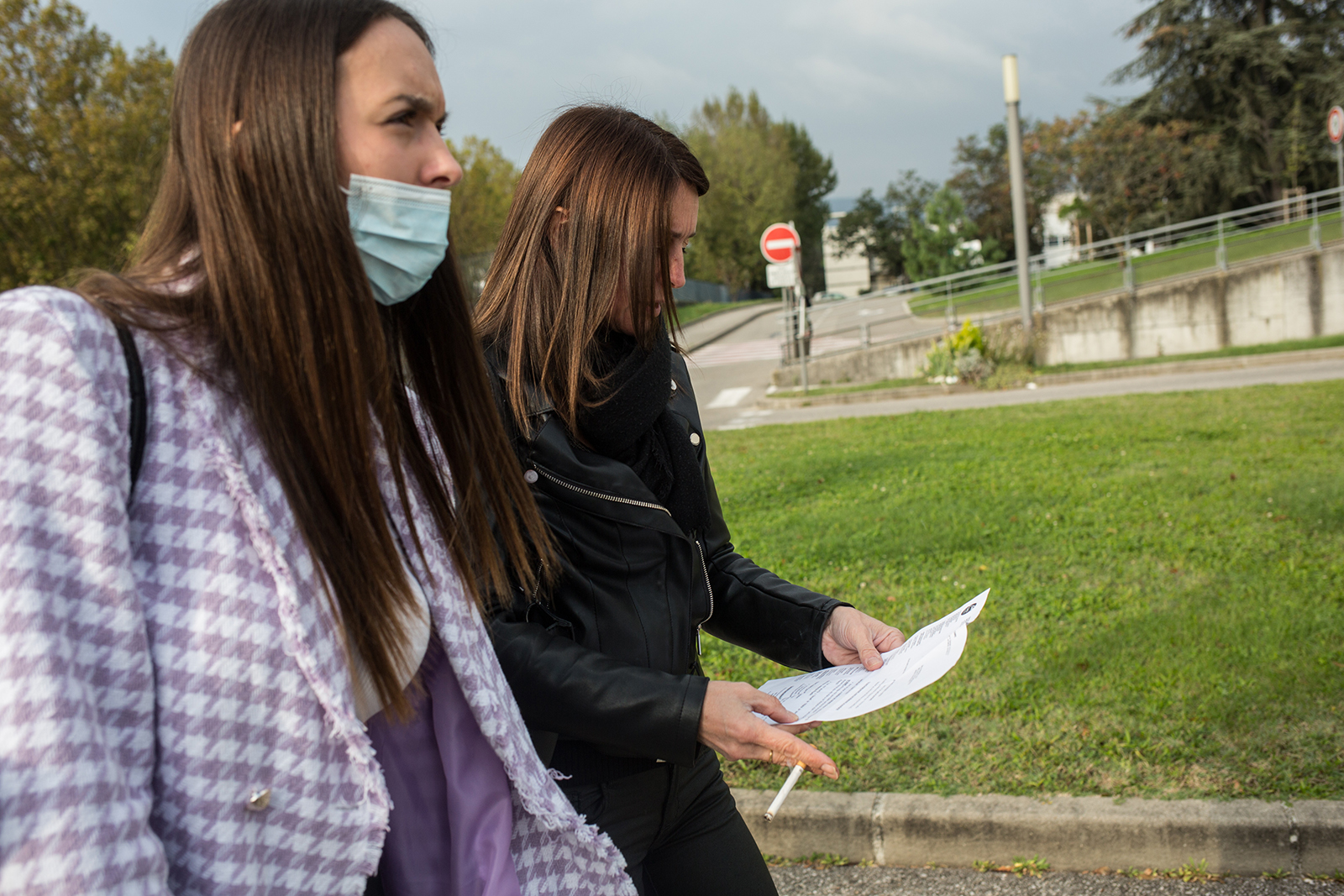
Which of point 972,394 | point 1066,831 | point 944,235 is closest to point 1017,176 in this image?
point 972,394

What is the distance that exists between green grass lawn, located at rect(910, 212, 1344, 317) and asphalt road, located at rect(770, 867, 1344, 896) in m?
18.4

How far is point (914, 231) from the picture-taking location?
59.5m

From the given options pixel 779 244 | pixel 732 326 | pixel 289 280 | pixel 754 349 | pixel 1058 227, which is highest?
pixel 1058 227

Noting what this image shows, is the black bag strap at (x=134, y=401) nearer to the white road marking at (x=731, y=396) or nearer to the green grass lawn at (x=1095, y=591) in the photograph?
the green grass lawn at (x=1095, y=591)

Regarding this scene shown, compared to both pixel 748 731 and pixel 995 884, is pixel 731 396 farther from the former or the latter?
pixel 748 731

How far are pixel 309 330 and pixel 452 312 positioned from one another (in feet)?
0.99

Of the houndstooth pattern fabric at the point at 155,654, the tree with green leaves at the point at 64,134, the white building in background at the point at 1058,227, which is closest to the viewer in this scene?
the houndstooth pattern fabric at the point at 155,654

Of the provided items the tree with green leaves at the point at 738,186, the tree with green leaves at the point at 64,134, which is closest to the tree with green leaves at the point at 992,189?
the tree with green leaves at the point at 738,186

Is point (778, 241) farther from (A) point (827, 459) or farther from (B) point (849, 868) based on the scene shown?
(B) point (849, 868)

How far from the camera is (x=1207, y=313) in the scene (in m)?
19.0

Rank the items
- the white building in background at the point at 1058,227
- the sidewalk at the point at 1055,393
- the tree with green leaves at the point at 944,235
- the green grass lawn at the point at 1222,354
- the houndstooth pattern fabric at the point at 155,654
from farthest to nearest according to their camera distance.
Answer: the tree with green leaves at the point at 944,235 → the white building in background at the point at 1058,227 → the green grass lawn at the point at 1222,354 → the sidewalk at the point at 1055,393 → the houndstooth pattern fabric at the point at 155,654

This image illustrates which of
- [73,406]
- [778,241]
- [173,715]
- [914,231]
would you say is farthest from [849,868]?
[914,231]

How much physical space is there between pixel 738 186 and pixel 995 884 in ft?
197

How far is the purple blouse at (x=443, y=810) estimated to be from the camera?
126 centimetres
